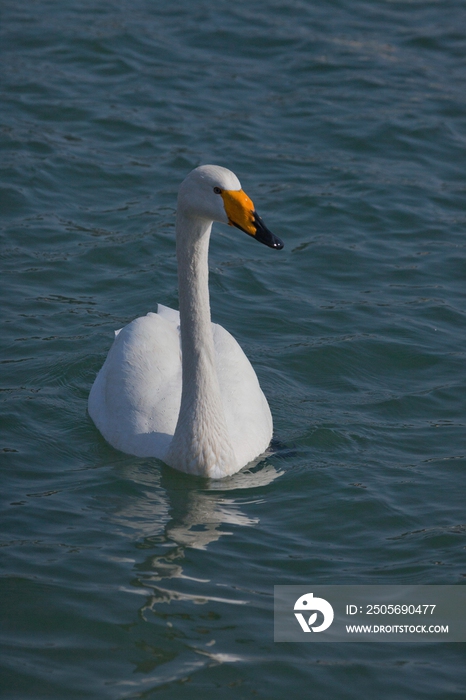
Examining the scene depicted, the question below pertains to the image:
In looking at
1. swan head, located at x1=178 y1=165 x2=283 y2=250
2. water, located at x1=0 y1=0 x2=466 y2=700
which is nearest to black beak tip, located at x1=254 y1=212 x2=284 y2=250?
swan head, located at x1=178 y1=165 x2=283 y2=250

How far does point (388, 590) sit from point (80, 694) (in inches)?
79.4

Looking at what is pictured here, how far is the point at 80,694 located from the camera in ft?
17.4

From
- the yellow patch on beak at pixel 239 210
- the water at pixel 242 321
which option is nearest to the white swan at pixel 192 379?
the yellow patch on beak at pixel 239 210

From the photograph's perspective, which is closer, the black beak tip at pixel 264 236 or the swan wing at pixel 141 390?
the black beak tip at pixel 264 236

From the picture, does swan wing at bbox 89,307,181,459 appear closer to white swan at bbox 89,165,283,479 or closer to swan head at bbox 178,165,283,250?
white swan at bbox 89,165,283,479

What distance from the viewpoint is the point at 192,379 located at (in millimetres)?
7355

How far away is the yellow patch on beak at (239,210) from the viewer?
6.59 m

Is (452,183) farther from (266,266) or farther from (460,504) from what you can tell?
(460,504)

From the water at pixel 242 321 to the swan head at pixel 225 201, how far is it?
75.1 inches

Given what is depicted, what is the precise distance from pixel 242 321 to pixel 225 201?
3.67 m

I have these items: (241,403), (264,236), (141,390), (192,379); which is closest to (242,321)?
(241,403)

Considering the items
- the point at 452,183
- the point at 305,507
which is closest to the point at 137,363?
the point at 305,507

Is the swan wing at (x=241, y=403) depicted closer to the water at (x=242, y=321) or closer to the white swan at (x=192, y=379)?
the white swan at (x=192, y=379)

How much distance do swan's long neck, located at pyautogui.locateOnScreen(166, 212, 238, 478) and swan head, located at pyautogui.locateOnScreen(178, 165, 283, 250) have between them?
1.92 ft
